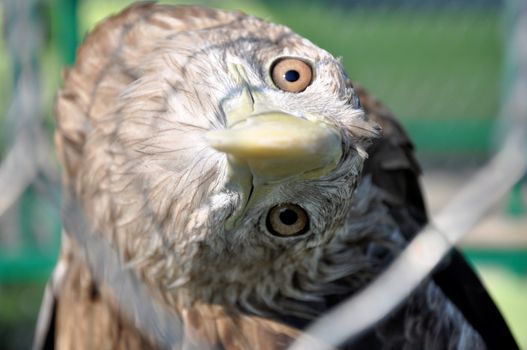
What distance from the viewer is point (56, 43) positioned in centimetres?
257

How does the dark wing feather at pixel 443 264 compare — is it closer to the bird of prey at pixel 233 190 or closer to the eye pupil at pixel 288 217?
the bird of prey at pixel 233 190

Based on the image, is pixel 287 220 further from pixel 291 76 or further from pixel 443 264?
pixel 443 264

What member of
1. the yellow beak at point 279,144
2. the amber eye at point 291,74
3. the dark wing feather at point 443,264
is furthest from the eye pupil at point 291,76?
the dark wing feather at point 443,264

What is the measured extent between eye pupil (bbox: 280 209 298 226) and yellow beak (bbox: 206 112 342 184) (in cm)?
8

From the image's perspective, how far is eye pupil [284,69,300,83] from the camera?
980mm

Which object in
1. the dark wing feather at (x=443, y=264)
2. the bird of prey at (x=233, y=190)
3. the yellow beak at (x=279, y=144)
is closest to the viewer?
the yellow beak at (x=279, y=144)

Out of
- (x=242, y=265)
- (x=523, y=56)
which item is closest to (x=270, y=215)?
(x=242, y=265)

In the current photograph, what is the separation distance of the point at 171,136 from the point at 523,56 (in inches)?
65.0

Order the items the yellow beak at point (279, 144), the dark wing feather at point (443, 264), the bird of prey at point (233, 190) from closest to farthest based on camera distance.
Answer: the yellow beak at point (279, 144), the bird of prey at point (233, 190), the dark wing feather at point (443, 264)

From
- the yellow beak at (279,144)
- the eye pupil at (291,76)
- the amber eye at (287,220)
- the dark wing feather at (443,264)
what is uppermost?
the eye pupil at (291,76)

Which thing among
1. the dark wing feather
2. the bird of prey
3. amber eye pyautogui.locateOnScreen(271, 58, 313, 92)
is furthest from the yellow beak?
the dark wing feather

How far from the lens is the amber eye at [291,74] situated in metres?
0.97

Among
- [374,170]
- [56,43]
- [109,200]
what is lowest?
[56,43]

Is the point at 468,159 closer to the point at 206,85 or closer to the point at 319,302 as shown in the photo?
the point at 319,302
